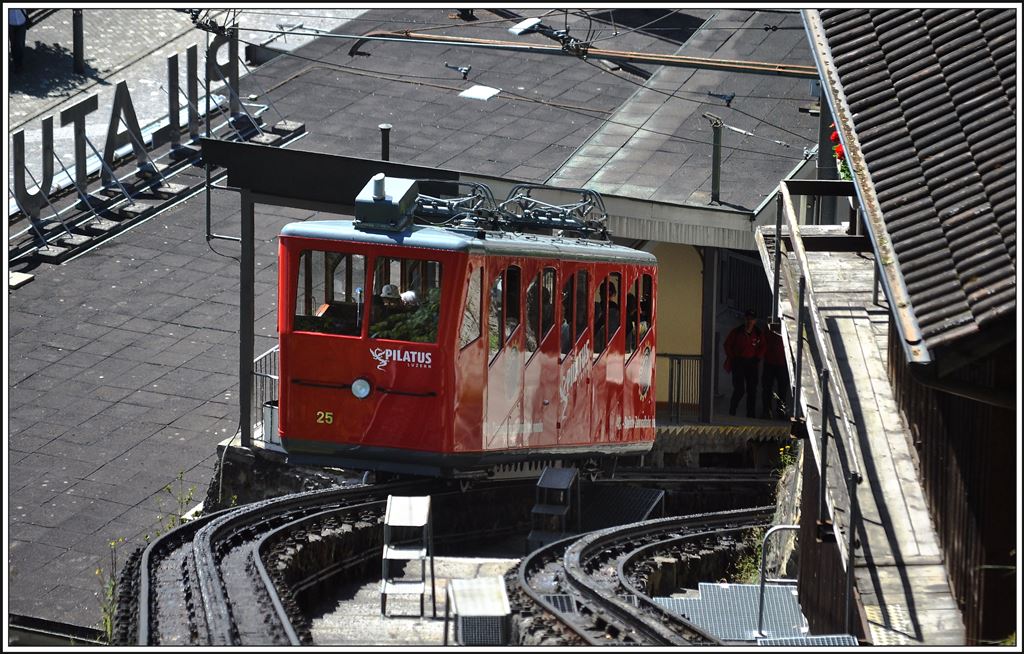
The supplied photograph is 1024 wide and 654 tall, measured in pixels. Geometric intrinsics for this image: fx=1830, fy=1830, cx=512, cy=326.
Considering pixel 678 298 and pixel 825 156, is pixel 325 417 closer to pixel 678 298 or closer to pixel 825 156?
pixel 825 156

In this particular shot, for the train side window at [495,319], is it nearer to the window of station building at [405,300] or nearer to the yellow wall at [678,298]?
the window of station building at [405,300]

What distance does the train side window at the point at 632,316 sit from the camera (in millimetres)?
20891

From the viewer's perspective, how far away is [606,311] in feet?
66.4

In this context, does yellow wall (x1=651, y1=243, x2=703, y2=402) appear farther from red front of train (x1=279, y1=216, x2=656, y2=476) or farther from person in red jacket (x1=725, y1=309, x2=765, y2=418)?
red front of train (x1=279, y1=216, x2=656, y2=476)

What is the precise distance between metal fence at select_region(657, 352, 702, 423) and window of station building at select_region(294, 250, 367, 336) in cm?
843

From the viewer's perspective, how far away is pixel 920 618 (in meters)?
12.1

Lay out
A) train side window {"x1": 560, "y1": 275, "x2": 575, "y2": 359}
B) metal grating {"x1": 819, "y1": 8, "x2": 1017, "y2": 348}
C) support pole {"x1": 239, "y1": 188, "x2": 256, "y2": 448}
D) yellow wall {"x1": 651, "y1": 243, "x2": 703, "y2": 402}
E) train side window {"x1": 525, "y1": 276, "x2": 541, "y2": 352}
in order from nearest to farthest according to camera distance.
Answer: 1. metal grating {"x1": 819, "y1": 8, "x2": 1017, "y2": 348}
2. train side window {"x1": 525, "y1": 276, "x2": 541, "y2": 352}
3. train side window {"x1": 560, "y1": 275, "x2": 575, "y2": 359}
4. support pole {"x1": 239, "y1": 188, "x2": 256, "y2": 448}
5. yellow wall {"x1": 651, "y1": 243, "x2": 703, "y2": 402}

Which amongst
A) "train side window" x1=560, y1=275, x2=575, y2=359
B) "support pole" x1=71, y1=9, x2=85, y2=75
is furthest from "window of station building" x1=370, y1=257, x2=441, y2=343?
"support pole" x1=71, y1=9, x2=85, y2=75

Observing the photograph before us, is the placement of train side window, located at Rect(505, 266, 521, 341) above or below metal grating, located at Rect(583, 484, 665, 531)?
above

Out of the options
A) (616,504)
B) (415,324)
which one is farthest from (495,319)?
(616,504)

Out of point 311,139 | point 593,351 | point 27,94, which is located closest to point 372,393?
point 593,351

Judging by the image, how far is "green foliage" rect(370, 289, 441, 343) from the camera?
17.3m

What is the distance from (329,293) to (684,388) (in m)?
9.33

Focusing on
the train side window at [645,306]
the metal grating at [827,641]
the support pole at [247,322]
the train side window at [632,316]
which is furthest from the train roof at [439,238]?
the metal grating at [827,641]
